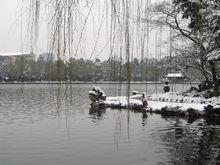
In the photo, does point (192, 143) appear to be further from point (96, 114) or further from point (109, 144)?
point (96, 114)

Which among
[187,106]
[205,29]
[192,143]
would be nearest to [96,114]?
[187,106]

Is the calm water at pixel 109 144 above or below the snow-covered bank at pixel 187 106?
below

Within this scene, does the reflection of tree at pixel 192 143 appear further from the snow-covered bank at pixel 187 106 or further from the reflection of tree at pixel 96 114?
the reflection of tree at pixel 96 114

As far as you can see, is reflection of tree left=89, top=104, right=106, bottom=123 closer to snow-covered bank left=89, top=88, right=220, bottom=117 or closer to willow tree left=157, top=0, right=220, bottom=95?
snow-covered bank left=89, top=88, right=220, bottom=117

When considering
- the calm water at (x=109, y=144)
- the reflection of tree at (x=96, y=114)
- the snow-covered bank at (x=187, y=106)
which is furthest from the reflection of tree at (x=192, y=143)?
the reflection of tree at (x=96, y=114)

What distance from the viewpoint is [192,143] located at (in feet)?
56.1

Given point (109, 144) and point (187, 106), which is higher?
point (187, 106)

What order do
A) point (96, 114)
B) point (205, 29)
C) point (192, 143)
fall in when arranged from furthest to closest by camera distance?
point (96, 114) < point (192, 143) < point (205, 29)

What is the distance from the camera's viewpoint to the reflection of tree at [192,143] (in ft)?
45.7

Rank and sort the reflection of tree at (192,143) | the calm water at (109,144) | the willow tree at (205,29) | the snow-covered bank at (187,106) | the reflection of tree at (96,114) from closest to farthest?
1. the willow tree at (205,29)
2. the calm water at (109,144)
3. the reflection of tree at (192,143)
4. the reflection of tree at (96,114)
5. the snow-covered bank at (187,106)

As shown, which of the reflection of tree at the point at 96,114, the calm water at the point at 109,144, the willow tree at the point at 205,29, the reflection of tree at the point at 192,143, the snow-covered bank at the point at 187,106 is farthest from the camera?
the snow-covered bank at the point at 187,106

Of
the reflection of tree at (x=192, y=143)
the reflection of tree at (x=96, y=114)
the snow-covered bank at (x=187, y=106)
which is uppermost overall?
the snow-covered bank at (x=187, y=106)

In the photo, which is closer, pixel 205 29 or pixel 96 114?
pixel 205 29

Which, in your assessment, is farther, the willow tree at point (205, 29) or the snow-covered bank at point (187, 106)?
the snow-covered bank at point (187, 106)
